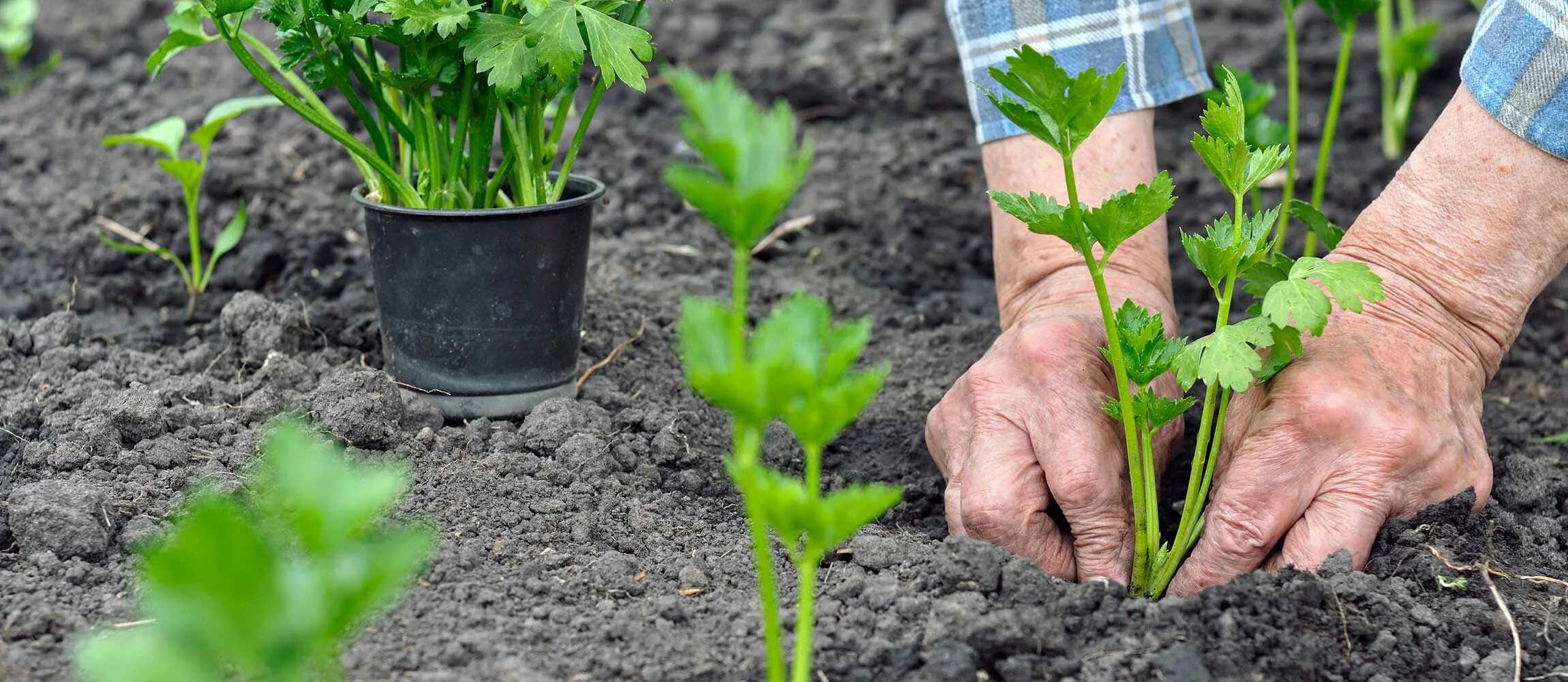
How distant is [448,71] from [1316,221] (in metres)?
1.20

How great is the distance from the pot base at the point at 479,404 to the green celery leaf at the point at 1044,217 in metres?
0.89

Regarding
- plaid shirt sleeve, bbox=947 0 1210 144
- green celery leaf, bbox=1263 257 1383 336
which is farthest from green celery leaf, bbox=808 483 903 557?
plaid shirt sleeve, bbox=947 0 1210 144

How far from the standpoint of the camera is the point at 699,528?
1878mm

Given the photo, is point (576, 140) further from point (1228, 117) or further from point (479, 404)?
point (1228, 117)

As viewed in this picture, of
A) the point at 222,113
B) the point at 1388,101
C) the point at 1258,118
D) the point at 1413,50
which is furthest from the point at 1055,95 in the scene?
the point at 1388,101

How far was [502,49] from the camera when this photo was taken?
5.79 ft

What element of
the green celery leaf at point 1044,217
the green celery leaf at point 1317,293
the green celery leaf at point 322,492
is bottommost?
the green celery leaf at point 1317,293

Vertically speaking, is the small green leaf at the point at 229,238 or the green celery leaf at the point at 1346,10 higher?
the green celery leaf at the point at 1346,10

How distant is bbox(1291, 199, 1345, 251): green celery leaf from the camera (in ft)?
5.80

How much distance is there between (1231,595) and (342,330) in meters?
1.58

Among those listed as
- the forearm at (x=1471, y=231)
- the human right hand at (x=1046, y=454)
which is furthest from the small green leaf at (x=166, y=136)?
the forearm at (x=1471, y=231)

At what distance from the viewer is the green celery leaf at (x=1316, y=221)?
1.77 meters

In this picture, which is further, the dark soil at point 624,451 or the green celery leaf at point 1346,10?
the green celery leaf at point 1346,10

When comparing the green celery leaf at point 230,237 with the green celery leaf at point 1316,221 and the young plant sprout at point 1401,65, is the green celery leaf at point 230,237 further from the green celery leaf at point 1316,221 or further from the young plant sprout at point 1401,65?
the young plant sprout at point 1401,65
